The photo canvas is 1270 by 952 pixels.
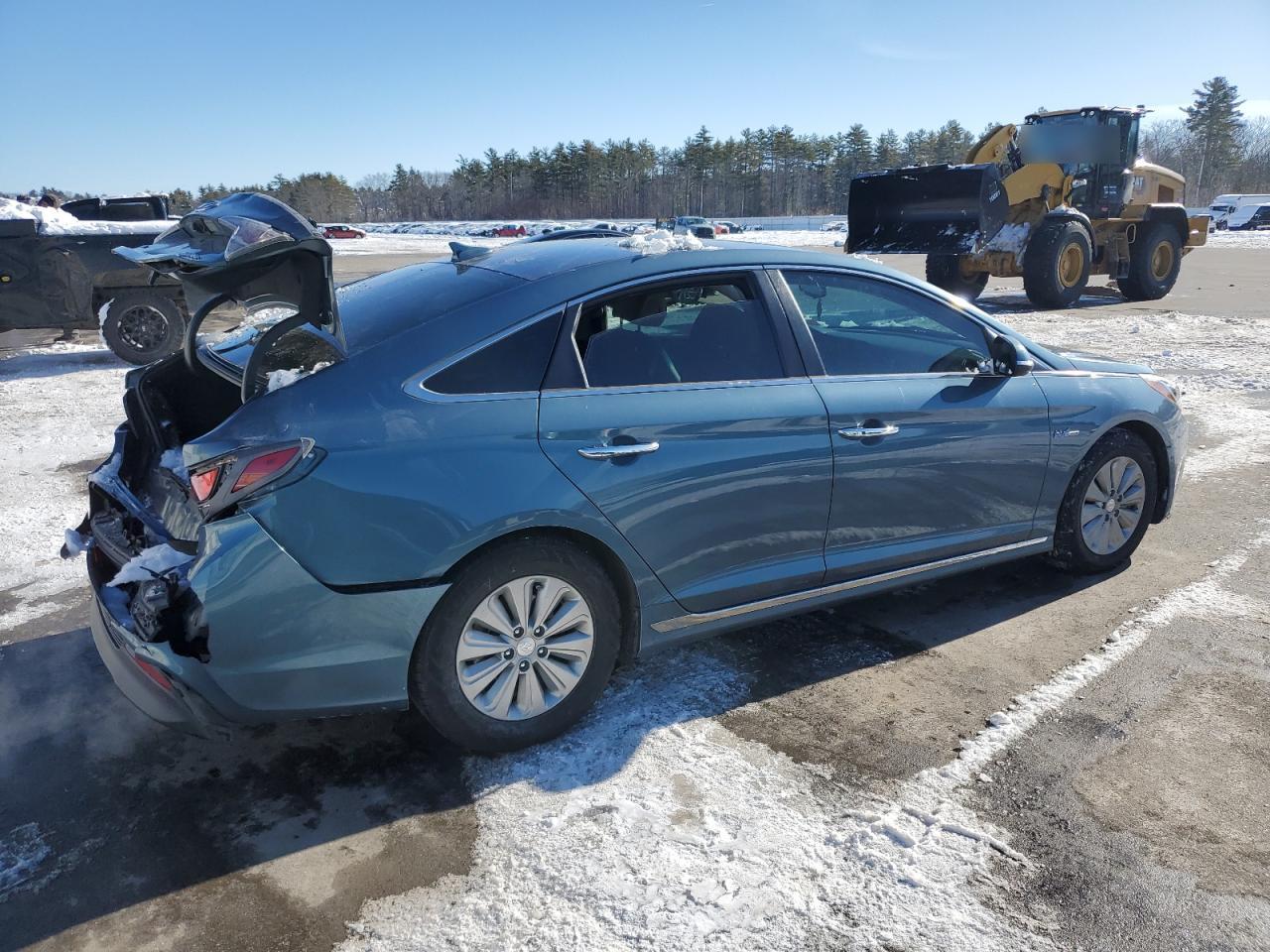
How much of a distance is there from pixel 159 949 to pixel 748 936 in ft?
4.80

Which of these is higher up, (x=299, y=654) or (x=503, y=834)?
(x=299, y=654)

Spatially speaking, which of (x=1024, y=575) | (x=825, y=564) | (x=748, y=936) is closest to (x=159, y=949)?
(x=748, y=936)

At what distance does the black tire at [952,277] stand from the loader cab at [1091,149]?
6.49 ft

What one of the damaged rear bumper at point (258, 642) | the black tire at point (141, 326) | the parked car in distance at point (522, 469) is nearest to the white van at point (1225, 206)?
the black tire at point (141, 326)

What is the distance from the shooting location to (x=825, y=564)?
3592 mm

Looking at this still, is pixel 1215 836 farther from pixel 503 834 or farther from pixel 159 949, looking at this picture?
pixel 159 949

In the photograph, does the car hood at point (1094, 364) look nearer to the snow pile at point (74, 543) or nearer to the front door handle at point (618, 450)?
the front door handle at point (618, 450)

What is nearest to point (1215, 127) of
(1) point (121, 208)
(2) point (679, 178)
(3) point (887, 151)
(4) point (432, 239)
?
(3) point (887, 151)

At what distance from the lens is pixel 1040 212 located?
50.5 ft

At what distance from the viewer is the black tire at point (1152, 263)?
657 inches

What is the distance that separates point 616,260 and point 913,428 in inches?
53.4

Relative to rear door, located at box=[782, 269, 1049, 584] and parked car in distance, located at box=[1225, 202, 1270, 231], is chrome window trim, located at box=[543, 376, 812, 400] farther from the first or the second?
parked car in distance, located at box=[1225, 202, 1270, 231]

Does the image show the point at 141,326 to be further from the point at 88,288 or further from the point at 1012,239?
the point at 1012,239

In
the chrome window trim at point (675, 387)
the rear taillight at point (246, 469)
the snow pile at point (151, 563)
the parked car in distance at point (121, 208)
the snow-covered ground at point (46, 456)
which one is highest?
the parked car in distance at point (121, 208)
